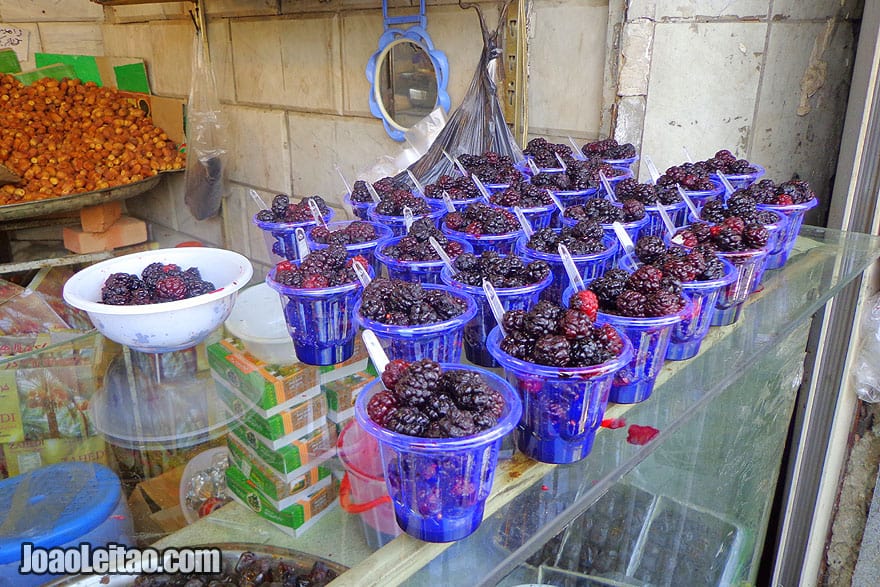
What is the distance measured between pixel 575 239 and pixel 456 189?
577 millimetres

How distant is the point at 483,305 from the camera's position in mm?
1248

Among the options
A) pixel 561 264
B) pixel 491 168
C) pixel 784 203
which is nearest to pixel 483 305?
pixel 561 264

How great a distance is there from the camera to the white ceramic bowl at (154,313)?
52.7 inches

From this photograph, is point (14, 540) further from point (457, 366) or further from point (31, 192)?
point (31, 192)

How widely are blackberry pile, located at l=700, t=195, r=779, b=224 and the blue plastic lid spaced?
153 cm

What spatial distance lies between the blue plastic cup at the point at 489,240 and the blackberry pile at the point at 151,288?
0.61 metres

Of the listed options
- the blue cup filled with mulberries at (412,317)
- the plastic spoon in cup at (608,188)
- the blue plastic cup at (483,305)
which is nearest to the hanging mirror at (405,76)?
the plastic spoon in cup at (608,188)

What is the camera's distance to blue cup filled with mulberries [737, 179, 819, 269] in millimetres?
1712

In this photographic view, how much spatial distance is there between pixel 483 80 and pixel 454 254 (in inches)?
49.1

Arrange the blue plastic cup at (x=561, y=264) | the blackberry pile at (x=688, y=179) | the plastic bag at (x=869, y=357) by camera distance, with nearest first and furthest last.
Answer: the blue plastic cup at (x=561, y=264) → the blackberry pile at (x=688, y=179) → the plastic bag at (x=869, y=357)

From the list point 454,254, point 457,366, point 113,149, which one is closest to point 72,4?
point 113,149

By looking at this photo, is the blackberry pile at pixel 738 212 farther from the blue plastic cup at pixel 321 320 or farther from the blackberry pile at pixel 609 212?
the blue plastic cup at pixel 321 320

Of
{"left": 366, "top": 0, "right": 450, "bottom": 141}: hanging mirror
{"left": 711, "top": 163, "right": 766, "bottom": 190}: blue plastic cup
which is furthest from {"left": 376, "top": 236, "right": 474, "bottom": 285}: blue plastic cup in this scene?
{"left": 366, "top": 0, "right": 450, "bottom": 141}: hanging mirror

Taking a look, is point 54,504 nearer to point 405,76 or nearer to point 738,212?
point 738,212
